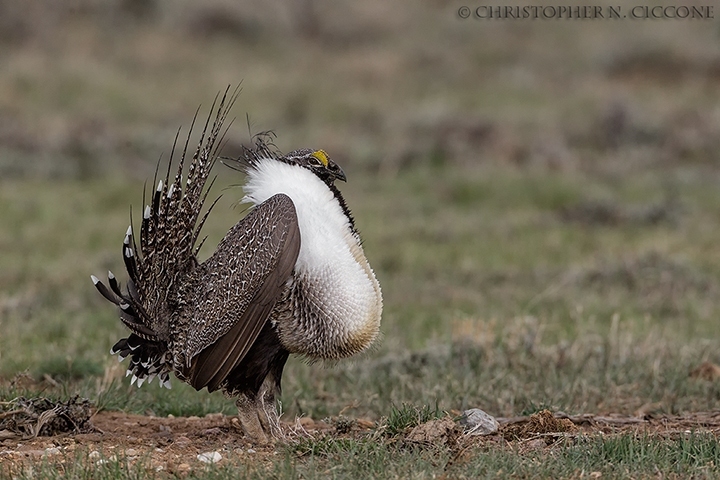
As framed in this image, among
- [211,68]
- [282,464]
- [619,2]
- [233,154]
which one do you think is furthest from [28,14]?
[282,464]

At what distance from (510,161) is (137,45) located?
10037 millimetres

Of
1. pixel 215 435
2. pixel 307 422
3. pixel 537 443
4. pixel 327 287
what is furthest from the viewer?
pixel 307 422

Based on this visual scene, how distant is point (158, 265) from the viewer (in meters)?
5.23

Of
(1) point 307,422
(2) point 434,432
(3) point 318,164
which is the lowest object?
(1) point 307,422

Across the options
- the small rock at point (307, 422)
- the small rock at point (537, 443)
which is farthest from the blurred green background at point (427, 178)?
the small rock at point (537, 443)

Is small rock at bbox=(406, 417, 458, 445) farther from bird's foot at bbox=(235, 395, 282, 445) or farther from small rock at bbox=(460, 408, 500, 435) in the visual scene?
bird's foot at bbox=(235, 395, 282, 445)

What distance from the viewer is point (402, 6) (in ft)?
93.2

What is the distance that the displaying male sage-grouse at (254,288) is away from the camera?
16.1 ft

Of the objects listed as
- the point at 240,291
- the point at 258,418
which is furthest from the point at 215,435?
the point at 240,291

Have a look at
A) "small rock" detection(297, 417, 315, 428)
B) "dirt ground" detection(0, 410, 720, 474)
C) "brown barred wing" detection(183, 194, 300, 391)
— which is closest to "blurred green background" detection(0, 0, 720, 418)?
"small rock" detection(297, 417, 315, 428)

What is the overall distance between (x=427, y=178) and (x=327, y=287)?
392 inches

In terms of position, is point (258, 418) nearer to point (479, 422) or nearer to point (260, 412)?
point (260, 412)

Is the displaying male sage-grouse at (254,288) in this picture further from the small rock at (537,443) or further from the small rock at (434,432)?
the small rock at (537,443)

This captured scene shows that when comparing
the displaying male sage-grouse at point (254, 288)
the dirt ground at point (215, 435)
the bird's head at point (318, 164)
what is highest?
the bird's head at point (318, 164)
